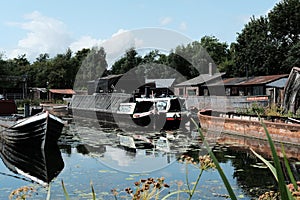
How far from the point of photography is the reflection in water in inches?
434

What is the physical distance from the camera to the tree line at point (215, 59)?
4769 centimetres

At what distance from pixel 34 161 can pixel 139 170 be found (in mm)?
3939

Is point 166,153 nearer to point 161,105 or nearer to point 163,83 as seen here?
point 161,105

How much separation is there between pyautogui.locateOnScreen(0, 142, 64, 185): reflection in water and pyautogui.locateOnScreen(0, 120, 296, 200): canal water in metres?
0.25

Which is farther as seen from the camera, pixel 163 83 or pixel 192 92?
pixel 163 83


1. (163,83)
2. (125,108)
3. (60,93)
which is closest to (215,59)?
(163,83)

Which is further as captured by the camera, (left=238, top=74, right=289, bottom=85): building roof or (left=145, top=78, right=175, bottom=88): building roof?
(left=145, top=78, right=175, bottom=88): building roof

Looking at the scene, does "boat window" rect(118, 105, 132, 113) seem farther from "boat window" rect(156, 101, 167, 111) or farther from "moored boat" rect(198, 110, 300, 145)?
"moored boat" rect(198, 110, 300, 145)

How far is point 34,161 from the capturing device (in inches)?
512

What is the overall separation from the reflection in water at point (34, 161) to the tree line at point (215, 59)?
1941cm

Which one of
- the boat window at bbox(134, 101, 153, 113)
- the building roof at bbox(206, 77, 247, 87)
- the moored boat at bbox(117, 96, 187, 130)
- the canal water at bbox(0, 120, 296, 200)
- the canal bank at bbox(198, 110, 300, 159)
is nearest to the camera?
the canal water at bbox(0, 120, 296, 200)

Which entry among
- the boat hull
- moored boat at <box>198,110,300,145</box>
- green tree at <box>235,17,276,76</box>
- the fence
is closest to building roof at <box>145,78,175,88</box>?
green tree at <box>235,17,276,76</box>

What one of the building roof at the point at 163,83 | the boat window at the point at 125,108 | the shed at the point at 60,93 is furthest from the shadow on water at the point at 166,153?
the shed at the point at 60,93

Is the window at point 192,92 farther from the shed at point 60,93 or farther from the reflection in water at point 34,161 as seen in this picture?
the reflection in water at point 34,161
